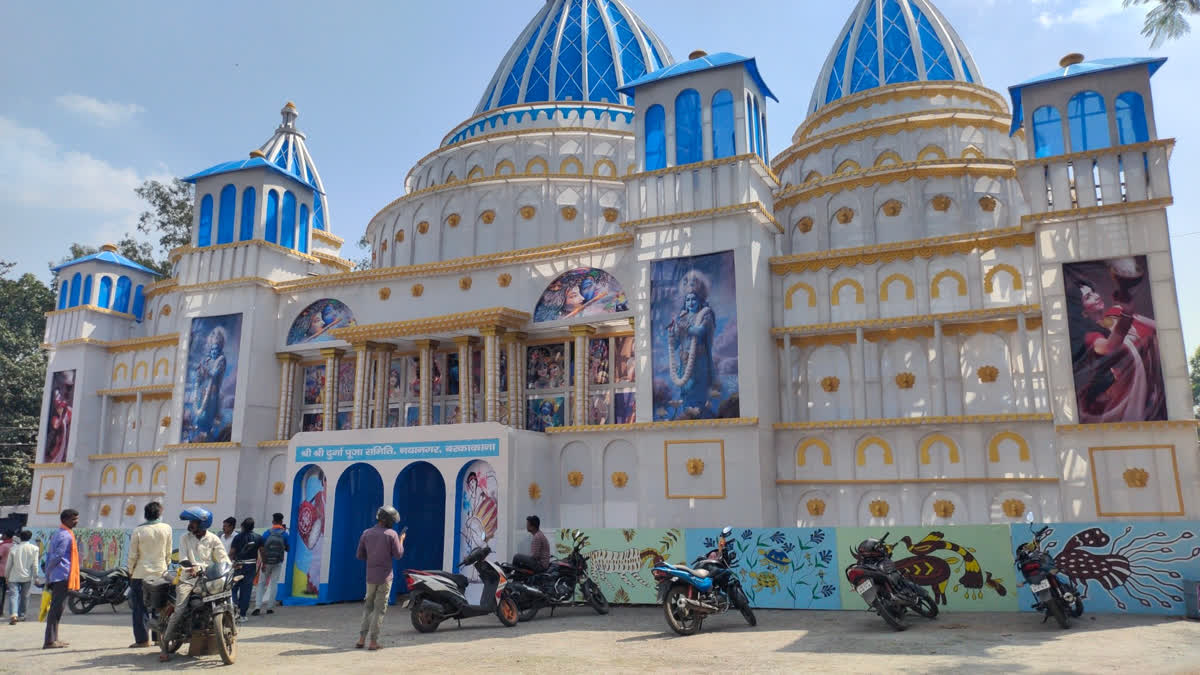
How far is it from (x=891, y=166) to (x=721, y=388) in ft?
30.3

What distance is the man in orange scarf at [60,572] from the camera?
450 inches

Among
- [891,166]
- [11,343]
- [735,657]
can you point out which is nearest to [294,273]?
[891,166]

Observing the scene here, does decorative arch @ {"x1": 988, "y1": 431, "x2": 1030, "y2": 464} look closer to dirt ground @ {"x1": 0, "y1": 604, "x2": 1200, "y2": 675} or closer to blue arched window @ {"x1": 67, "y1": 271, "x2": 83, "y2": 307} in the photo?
dirt ground @ {"x1": 0, "y1": 604, "x2": 1200, "y2": 675}

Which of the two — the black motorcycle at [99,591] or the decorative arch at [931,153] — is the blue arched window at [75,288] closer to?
the black motorcycle at [99,591]

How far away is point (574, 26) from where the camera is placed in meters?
32.2

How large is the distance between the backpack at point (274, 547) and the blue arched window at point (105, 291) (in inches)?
669

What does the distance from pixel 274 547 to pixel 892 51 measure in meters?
23.7

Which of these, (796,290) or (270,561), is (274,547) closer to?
(270,561)

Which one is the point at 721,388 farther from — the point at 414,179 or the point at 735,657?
the point at 414,179

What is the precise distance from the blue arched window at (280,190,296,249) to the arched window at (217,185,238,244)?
1405mm

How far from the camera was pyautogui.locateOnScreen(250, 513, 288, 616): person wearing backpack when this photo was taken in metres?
15.6

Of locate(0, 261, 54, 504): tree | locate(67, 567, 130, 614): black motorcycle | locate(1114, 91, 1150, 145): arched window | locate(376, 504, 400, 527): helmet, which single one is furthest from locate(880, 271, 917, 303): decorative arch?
locate(0, 261, 54, 504): tree

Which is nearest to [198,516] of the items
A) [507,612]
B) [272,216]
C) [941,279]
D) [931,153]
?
[507,612]

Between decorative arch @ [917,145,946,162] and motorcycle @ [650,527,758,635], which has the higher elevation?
decorative arch @ [917,145,946,162]
